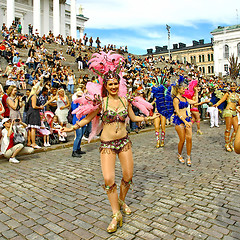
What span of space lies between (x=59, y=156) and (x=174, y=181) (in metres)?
3.99

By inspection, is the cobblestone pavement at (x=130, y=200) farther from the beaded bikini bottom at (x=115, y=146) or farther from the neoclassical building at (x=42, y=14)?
the neoclassical building at (x=42, y=14)

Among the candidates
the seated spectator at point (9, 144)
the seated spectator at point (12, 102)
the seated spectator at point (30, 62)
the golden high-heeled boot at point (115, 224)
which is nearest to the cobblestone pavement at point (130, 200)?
the golden high-heeled boot at point (115, 224)

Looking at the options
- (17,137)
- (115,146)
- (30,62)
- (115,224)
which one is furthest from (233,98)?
(30,62)

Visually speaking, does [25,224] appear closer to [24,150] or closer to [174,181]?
[174,181]

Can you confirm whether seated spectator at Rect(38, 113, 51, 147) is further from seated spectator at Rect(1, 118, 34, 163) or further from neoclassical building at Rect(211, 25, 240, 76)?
neoclassical building at Rect(211, 25, 240, 76)

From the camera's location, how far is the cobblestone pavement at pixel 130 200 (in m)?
3.41

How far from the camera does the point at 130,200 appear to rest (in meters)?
4.43

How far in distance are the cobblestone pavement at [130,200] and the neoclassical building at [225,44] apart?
71999mm

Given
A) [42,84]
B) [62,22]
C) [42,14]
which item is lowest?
[42,84]

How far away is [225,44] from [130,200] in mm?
80233

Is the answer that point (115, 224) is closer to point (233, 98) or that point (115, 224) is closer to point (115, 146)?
point (115, 146)

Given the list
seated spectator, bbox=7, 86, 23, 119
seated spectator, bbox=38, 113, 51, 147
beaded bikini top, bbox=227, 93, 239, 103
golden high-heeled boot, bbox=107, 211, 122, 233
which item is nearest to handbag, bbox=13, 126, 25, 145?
seated spectator, bbox=7, 86, 23, 119

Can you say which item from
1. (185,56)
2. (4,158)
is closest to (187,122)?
(4,158)

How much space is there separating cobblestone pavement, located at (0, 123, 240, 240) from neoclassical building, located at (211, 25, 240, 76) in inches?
2835
